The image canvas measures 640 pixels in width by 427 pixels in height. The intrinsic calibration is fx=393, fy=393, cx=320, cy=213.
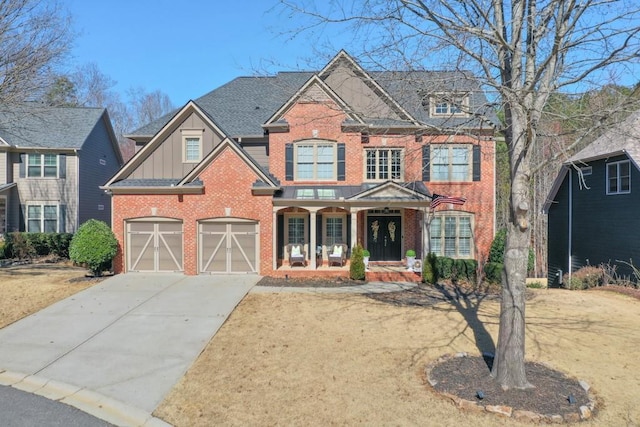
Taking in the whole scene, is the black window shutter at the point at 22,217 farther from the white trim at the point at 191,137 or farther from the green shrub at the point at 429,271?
the green shrub at the point at 429,271

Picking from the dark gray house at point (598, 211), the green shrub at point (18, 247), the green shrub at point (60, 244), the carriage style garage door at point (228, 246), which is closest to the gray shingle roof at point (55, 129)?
the green shrub at point (60, 244)

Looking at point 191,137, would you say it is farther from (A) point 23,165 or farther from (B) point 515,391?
(B) point 515,391

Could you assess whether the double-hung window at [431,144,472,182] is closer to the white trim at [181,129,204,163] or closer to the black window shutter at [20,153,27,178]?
the white trim at [181,129,204,163]

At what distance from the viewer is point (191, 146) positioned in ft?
54.4

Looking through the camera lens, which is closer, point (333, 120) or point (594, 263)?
point (333, 120)

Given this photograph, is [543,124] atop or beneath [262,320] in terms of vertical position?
atop

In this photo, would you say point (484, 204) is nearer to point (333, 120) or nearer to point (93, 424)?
point (333, 120)

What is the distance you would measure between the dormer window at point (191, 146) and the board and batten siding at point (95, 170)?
10354mm

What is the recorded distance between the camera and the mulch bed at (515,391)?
5.21 m

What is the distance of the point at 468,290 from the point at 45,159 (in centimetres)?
2342

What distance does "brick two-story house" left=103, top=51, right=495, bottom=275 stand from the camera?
49.8ft

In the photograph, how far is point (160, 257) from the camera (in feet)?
51.0

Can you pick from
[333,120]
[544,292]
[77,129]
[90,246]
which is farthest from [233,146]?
[77,129]

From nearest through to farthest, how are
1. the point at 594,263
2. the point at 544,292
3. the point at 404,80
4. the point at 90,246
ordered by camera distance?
the point at 404,80 → the point at 544,292 → the point at 90,246 → the point at 594,263
